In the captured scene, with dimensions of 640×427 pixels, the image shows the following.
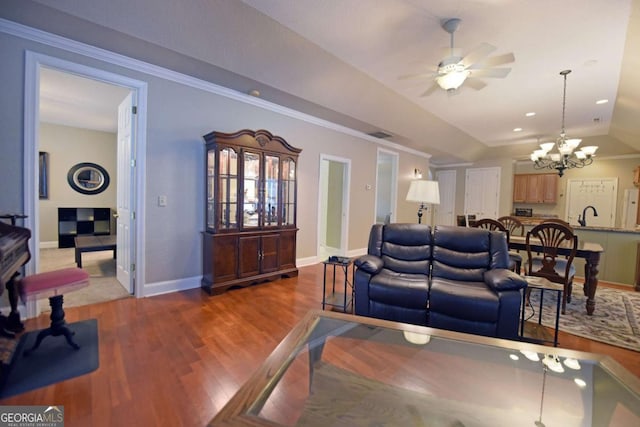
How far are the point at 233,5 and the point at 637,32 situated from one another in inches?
143

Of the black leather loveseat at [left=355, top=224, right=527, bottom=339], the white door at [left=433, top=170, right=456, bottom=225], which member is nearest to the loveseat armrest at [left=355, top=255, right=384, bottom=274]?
the black leather loveseat at [left=355, top=224, right=527, bottom=339]

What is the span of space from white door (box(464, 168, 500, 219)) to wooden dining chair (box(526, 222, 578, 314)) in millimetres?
5246

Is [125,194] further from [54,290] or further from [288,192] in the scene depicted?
[288,192]

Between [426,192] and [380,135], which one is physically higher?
[380,135]

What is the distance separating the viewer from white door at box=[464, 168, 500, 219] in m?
8.16

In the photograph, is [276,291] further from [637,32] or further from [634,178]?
[634,178]

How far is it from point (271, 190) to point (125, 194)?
177cm

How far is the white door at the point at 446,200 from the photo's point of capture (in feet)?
29.6

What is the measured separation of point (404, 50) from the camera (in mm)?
2953

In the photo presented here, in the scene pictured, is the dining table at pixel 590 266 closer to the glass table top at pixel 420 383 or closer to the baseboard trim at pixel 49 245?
the glass table top at pixel 420 383

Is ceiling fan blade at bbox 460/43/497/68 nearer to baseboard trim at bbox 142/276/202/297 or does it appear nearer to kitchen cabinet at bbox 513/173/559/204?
baseboard trim at bbox 142/276/202/297

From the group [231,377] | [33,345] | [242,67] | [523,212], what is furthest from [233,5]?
[523,212]

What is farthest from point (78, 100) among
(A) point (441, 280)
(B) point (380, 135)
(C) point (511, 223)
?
(C) point (511, 223)

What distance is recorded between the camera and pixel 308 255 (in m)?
5.02
